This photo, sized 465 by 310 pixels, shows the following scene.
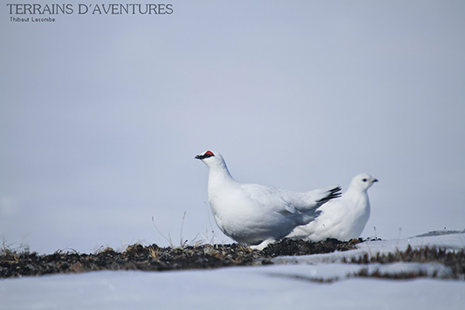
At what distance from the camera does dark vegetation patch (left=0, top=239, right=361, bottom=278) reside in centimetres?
732

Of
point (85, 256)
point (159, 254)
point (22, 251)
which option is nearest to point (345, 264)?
point (159, 254)

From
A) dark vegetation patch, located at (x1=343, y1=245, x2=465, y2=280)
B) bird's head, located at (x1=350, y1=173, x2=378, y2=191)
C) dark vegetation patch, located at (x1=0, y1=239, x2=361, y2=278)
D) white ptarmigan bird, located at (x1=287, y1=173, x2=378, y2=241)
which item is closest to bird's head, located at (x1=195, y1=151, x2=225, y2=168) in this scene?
dark vegetation patch, located at (x1=0, y1=239, x2=361, y2=278)

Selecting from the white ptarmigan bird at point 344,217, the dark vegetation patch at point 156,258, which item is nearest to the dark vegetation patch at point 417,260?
the dark vegetation patch at point 156,258

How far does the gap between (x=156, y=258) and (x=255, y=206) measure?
2.04 m

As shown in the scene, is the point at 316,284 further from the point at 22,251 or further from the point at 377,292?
the point at 22,251

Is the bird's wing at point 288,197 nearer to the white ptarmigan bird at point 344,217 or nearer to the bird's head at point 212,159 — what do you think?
the white ptarmigan bird at point 344,217

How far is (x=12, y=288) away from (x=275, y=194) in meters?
4.85

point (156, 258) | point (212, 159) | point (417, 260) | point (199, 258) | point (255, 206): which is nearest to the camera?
point (417, 260)

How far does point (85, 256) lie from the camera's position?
30.7 ft

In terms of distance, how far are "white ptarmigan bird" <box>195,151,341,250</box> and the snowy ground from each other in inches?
118

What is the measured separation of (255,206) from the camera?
9258 mm

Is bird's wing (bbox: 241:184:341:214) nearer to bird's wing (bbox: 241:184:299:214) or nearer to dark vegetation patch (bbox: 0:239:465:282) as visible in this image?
bird's wing (bbox: 241:184:299:214)

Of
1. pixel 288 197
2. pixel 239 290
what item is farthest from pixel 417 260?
pixel 288 197

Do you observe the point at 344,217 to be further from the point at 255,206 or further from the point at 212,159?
the point at 212,159
